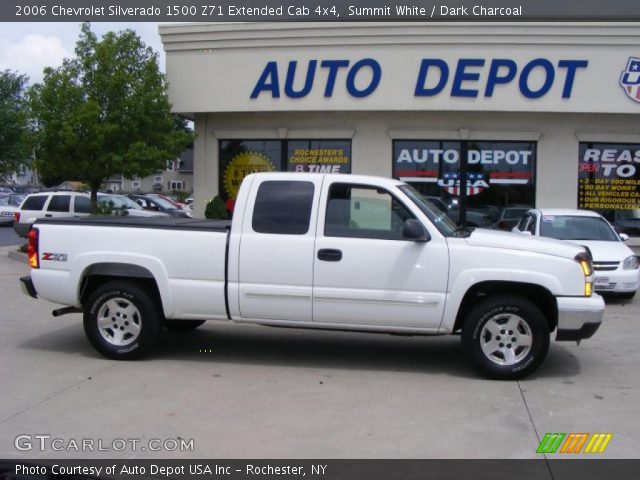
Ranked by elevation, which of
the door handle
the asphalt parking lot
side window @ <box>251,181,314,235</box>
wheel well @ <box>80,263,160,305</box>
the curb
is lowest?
the asphalt parking lot

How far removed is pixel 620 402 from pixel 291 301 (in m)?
3.18

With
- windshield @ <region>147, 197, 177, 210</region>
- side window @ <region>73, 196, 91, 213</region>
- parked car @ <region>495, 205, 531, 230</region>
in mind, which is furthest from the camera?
windshield @ <region>147, 197, 177, 210</region>

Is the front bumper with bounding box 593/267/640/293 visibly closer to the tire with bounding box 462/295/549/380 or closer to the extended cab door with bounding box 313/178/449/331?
the tire with bounding box 462/295/549/380

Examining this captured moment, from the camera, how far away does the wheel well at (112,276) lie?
731 cm

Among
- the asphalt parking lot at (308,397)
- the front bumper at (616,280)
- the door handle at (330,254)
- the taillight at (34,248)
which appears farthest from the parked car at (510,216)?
the taillight at (34,248)

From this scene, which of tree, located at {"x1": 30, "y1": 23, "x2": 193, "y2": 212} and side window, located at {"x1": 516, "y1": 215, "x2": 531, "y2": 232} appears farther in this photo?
tree, located at {"x1": 30, "y1": 23, "x2": 193, "y2": 212}

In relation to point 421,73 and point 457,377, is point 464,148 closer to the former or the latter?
point 421,73

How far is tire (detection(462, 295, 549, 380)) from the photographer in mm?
6707

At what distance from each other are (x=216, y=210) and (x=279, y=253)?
34.1ft

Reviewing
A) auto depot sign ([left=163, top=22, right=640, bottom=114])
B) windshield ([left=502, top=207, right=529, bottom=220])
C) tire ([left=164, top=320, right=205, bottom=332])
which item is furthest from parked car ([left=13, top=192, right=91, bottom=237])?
tire ([left=164, top=320, right=205, bottom=332])

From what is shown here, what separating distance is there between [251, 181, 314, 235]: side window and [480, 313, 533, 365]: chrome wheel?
2072 mm

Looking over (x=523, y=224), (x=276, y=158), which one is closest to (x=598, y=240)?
(x=523, y=224)

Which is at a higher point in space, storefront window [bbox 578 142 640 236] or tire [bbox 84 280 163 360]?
storefront window [bbox 578 142 640 236]

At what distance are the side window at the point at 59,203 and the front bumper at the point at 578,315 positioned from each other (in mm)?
15909
